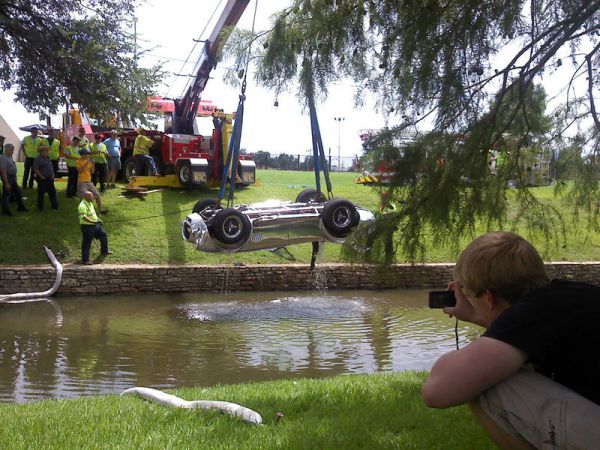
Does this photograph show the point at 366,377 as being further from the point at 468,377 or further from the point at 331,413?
the point at 468,377

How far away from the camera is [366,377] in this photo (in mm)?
6270

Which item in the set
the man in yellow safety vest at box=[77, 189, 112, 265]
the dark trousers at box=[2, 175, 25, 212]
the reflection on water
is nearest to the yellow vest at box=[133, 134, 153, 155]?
the dark trousers at box=[2, 175, 25, 212]

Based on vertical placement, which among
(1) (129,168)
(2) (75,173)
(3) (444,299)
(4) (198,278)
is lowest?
(4) (198,278)

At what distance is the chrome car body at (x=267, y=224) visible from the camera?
11.4 m

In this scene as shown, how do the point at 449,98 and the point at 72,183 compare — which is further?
the point at 72,183

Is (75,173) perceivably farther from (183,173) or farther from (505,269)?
(505,269)

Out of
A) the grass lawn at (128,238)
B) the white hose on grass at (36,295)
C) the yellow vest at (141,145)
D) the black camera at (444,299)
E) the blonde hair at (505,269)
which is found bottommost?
the white hose on grass at (36,295)

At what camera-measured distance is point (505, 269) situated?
2.25 metres

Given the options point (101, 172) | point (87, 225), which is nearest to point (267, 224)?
point (87, 225)

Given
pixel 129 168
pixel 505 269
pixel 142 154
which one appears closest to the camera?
pixel 505 269

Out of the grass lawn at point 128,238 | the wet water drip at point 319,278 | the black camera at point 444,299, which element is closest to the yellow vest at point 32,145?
the grass lawn at point 128,238

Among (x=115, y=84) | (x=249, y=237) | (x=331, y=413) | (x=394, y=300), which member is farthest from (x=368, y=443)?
(x=115, y=84)

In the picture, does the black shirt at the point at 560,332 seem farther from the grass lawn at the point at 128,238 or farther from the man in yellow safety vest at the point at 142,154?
the man in yellow safety vest at the point at 142,154

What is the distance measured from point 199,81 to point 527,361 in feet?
61.7
